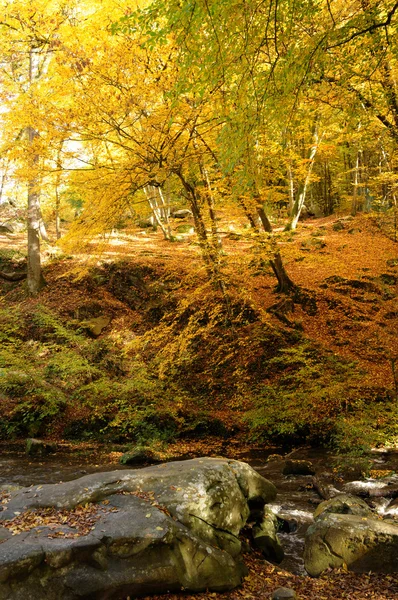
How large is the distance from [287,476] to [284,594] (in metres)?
3.81

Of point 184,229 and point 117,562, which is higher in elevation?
point 184,229

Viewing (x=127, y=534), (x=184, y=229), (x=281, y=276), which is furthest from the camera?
(x=184, y=229)

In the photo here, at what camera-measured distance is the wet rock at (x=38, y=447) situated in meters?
8.83

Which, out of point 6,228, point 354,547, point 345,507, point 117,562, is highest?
point 6,228

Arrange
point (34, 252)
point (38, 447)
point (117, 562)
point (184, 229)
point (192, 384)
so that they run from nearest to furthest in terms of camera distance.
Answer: point (117, 562), point (38, 447), point (192, 384), point (34, 252), point (184, 229)

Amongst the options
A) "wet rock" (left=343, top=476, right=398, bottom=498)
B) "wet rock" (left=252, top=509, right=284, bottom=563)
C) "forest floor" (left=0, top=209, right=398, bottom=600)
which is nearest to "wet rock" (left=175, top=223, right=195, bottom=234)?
"forest floor" (left=0, top=209, right=398, bottom=600)

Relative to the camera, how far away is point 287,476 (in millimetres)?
7387

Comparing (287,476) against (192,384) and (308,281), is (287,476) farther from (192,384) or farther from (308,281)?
(308,281)

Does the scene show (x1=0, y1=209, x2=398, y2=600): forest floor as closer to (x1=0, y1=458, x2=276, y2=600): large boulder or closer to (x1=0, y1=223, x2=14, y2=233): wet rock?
(x1=0, y1=223, x2=14, y2=233): wet rock

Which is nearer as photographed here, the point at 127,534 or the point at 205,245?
the point at 127,534

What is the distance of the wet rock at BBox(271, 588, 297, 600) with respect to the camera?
3.65 metres

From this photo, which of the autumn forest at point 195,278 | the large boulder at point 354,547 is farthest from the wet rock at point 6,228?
the large boulder at point 354,547

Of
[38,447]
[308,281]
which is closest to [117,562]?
[38,447]

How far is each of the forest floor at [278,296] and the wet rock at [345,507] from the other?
325 cm
